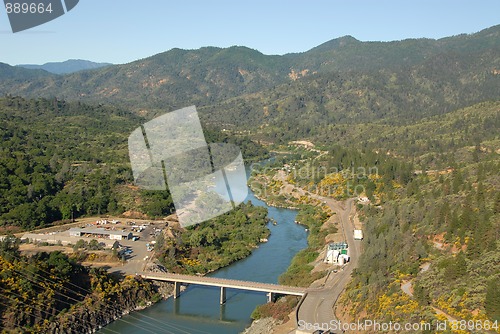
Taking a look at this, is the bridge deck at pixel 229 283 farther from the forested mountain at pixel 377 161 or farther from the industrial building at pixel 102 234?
the industrial building at pixel 102 234

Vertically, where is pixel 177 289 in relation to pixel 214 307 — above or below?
above

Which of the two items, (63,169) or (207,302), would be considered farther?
(63,169)

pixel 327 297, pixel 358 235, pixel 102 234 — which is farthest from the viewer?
pixel 102 234

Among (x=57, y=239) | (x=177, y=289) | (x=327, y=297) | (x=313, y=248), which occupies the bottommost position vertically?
(x=313, y=248)

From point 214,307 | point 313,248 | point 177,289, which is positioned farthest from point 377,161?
point 214,307

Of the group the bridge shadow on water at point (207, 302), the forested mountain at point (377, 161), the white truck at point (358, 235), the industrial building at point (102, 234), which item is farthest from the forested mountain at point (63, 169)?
the white truck at point (358, 235)

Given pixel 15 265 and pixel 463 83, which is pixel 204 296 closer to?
pixel 15 265

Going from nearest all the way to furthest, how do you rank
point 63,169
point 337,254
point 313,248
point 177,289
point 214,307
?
point 214,307 < point 177,289 < point 337,254 < point 313,248 < point 63,169

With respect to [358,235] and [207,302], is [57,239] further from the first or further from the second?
[358,235]
